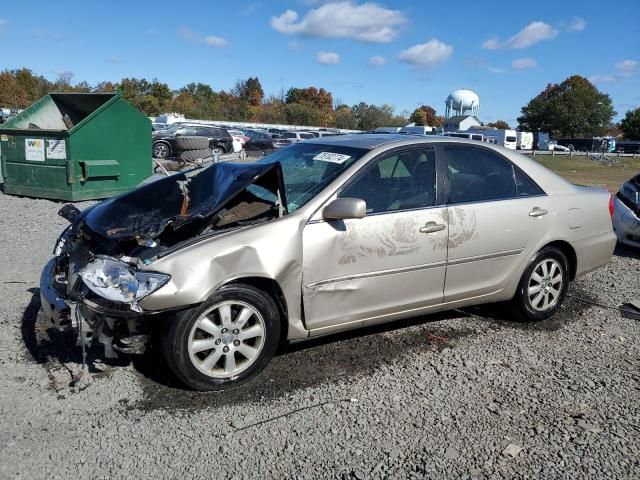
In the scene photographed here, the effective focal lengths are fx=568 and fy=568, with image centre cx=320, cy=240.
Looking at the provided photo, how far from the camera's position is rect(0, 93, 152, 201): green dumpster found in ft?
33.8

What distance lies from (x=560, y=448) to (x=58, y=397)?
2961 millimetres

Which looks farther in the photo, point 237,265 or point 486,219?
point 486,219

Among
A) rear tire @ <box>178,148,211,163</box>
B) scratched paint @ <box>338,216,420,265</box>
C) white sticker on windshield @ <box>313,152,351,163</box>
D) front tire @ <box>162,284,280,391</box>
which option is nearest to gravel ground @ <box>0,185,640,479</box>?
front tire @ <box>162,284,280,391</box>

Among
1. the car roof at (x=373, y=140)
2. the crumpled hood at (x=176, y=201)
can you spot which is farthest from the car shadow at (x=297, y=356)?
the car roof at (x=373, y=140)

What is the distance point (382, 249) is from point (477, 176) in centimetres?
121

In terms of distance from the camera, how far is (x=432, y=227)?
4.26 meters

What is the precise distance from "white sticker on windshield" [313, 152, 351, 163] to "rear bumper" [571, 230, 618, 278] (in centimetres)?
226

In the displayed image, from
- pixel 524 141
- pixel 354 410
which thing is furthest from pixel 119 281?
pixel 524 141

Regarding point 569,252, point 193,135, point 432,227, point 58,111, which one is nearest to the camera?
point 432,227

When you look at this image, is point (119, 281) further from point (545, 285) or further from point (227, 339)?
point (545, 285)

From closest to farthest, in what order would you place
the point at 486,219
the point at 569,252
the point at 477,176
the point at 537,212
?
1. the point at 486,219
2. the point at 477,176
3. the point at 537,212
4. the point at 569,252

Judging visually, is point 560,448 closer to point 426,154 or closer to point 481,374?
point 481,374

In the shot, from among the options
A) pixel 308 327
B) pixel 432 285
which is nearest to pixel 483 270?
pixel 432 285

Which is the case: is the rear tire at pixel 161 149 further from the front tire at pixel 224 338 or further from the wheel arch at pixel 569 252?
the front tire at pixel 224 338
